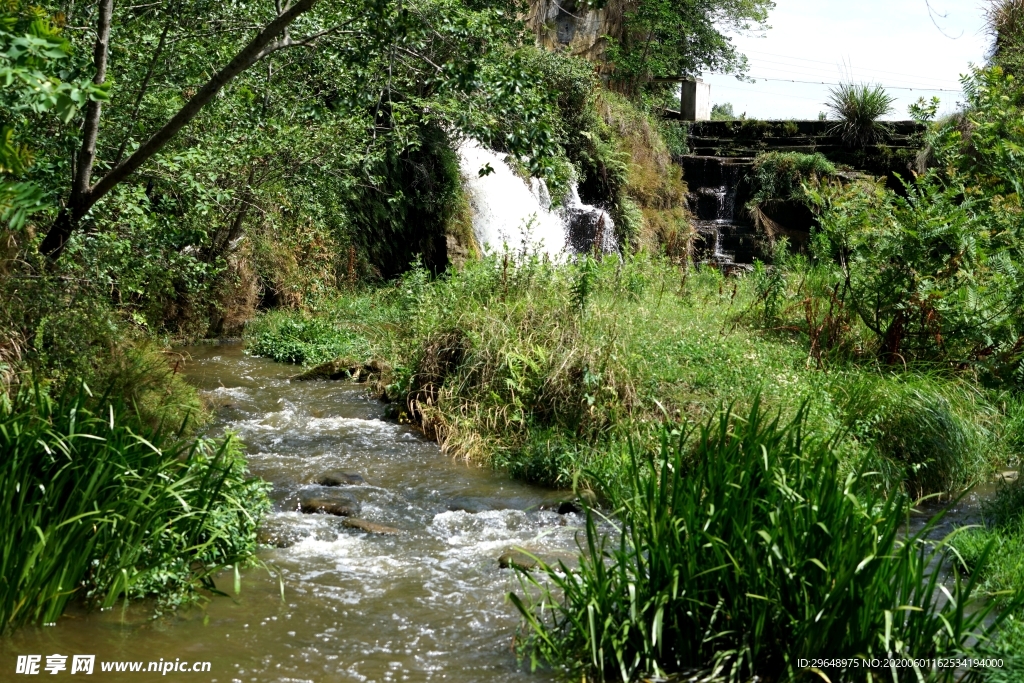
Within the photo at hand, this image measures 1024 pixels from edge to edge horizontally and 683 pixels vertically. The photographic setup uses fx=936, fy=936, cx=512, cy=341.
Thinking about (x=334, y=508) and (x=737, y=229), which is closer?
(x=334, y=508)

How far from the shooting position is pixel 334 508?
7.11 meters

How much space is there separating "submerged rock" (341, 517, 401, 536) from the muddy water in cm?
7

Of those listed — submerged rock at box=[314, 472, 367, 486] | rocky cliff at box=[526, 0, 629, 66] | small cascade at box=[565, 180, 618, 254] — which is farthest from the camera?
rocky cliff at box=[526, 0, 629, 66]

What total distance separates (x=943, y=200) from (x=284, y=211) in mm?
8564

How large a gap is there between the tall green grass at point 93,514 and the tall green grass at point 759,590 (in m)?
2.00

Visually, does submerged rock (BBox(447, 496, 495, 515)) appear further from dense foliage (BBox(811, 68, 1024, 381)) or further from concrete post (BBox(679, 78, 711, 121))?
concrete post (BBox(679, 78, 711, 121))

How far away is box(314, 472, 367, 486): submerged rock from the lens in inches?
308

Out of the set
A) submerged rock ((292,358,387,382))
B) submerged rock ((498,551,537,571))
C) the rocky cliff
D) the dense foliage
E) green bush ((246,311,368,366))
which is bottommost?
submerged rock ((498,551,537,571))

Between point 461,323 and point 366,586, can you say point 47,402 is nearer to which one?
point 366,586

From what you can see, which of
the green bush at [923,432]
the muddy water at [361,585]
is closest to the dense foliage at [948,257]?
the green bush at [923,432]

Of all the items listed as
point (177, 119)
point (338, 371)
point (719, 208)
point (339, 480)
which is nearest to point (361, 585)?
point (339, 480)

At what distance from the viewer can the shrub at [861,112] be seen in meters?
22.6

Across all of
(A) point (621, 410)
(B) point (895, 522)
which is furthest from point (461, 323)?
(B) point (895, 522)

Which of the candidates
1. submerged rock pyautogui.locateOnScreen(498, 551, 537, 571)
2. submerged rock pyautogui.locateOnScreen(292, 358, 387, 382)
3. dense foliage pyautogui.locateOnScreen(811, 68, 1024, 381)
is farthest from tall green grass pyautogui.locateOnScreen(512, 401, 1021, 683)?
submerged rock pyautogui.locateOnScreen(292, 358, 387, 382)
